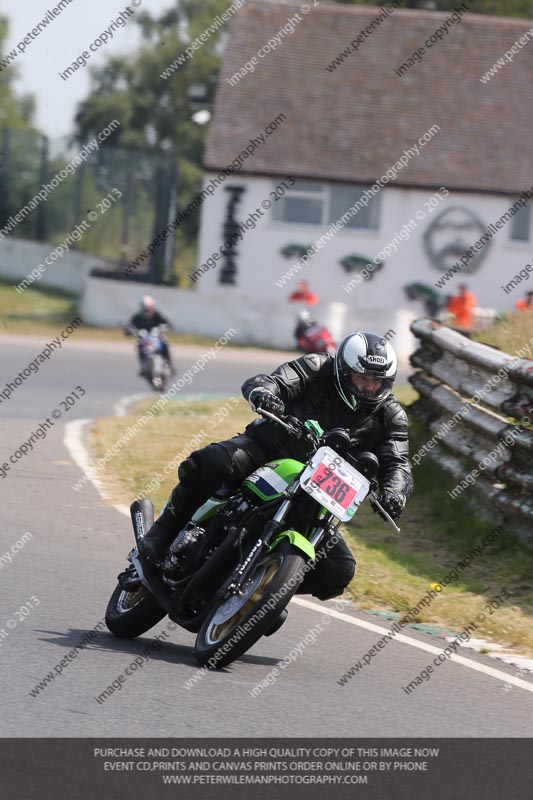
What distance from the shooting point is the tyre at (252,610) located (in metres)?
6.20

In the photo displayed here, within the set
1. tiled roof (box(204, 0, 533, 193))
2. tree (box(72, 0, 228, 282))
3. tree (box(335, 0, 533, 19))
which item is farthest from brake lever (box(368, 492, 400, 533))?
tree (box(72, 0, 228, 282))

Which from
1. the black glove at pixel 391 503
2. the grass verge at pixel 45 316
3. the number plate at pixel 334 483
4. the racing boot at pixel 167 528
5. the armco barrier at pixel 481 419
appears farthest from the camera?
the grass verge at pixel 45 316

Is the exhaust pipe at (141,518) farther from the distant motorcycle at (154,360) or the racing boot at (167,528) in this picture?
the distant motorcycle at (154,360)

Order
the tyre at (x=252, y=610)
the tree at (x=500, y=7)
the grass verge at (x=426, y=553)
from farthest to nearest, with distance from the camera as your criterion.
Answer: the tree at (x=500, y=7) < the grass verge at (x=426, y=553) < the tyre at (x=252, y=610)

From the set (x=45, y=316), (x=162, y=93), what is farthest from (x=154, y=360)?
(x=162, y=93)

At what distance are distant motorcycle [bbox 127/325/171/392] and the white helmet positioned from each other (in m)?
14.3

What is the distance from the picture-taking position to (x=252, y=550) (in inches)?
254

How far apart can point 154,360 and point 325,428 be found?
564 inches

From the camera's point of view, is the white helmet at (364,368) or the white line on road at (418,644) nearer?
the white helmet at (364,368)

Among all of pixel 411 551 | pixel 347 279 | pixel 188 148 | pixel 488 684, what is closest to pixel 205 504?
pixel 488 684

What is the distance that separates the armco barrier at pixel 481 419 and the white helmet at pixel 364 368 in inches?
114

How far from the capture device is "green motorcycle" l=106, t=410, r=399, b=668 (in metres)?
6.32

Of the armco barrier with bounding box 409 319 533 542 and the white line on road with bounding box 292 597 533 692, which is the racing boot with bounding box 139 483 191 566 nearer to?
the white line on road with bounding box 292 597 533 692

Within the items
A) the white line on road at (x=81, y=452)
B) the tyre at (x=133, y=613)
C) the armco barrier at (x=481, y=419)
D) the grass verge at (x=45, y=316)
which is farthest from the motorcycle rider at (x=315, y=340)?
the tyre at (x=133, y=613)
